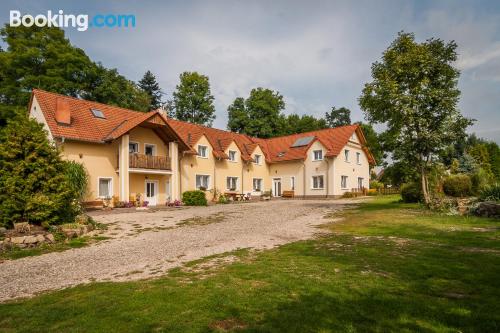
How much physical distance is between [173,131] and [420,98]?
60.3 ft

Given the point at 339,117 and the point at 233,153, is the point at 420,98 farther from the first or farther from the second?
the point at 339,117


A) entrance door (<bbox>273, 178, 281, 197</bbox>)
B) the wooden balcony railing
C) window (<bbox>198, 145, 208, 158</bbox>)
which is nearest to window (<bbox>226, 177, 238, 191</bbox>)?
window (<bbox>198, 145, 208, 158</bbox>)

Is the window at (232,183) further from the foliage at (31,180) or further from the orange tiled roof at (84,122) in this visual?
the foliage at (31,180)

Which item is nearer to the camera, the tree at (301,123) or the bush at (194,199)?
the bush at (194,199)

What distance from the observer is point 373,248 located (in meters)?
9.29

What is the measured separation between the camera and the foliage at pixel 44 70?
111 ft

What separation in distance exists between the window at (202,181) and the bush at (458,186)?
68.4 feet

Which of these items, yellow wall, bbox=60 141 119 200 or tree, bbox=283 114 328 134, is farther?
tree, bbox=283 114 328 134

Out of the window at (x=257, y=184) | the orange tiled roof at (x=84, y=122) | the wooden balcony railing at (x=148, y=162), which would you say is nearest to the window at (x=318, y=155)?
the window at (x=257, y=184)

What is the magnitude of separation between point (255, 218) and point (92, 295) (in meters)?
12.1

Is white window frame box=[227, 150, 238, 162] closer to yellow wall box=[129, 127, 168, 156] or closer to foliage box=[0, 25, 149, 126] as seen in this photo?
yellow wall box=[129, 127, 168, 156]

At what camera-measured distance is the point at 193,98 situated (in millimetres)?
55438

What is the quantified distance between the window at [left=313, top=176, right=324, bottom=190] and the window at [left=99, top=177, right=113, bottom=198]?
2195 centimetres

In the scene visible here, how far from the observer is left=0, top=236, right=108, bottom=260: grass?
1036 cm
